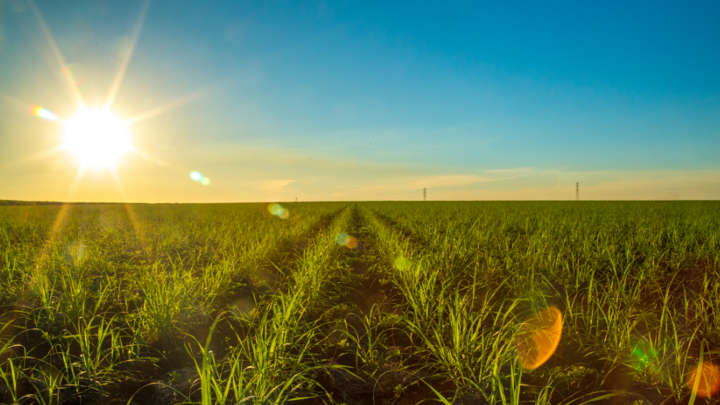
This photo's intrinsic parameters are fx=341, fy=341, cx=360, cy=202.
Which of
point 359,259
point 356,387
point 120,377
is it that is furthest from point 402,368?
point 359,259

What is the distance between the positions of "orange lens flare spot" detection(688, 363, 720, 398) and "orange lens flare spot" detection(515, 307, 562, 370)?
758mm

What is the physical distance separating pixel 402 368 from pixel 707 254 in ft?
19.5

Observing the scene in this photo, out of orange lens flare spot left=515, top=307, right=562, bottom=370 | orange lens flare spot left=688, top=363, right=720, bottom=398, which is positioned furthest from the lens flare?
orange lens flare spot left=688, top=363, right=720, bottom=398

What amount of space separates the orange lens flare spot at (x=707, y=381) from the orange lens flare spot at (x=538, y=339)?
758 mm

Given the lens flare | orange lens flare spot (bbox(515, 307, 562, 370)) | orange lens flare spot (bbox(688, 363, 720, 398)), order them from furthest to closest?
the lens flare, orange lens flare spot (bbox(515, 307, 562, 370)), orange lens flare spot (bbox(688, 363, 720, 398))

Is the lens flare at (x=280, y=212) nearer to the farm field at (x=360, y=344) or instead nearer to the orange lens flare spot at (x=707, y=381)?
the farm field at (x=360, y=344)

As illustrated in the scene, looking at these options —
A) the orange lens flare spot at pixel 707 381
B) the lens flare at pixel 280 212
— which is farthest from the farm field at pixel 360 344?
the lens flare at pixel 280 212

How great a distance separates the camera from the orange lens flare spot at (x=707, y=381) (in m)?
1.97

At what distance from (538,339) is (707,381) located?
3.07 feet

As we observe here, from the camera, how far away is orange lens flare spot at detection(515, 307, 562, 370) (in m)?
2.45

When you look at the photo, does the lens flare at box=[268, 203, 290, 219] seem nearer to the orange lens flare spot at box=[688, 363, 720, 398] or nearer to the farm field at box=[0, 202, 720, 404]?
the farm field at box=[0, 202, 720, 404]

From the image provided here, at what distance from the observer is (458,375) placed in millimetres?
2164

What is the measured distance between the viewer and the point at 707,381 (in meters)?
2.10

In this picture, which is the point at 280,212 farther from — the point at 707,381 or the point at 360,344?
the point at 707,381
